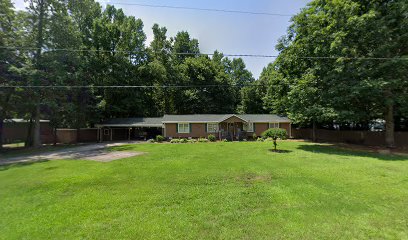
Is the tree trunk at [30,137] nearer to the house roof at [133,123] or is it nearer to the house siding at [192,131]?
the house roof at [133,123]

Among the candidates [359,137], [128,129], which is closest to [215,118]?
[128,129]

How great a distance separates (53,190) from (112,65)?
3087 centimetres

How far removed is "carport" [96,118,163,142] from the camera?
3117cm

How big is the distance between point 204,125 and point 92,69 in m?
18.9

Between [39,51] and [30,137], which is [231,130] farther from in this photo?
[30,137]

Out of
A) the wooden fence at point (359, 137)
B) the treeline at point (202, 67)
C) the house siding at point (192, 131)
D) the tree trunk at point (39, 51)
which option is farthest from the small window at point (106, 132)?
the wooden fence at point (359, 137)

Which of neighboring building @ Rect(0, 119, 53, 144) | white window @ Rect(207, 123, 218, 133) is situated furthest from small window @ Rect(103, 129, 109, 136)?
white window @ Rect(207, 123, 218, 133)

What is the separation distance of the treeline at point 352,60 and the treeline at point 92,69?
11264 millimetres

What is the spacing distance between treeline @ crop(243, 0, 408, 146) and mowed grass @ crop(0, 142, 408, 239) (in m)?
8.32

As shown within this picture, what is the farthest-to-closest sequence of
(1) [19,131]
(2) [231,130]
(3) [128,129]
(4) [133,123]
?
(3) [128,129] → (1) [19,131] → (4) [133,123] → (2) [231,130]

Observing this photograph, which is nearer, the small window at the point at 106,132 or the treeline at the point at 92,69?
the treeline at the point at 92,69

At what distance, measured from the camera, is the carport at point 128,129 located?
31.2 m

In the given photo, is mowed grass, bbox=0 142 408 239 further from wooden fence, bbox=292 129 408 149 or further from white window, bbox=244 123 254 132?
white window, bbox=244 123 254 132

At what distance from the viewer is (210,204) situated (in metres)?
6.07
